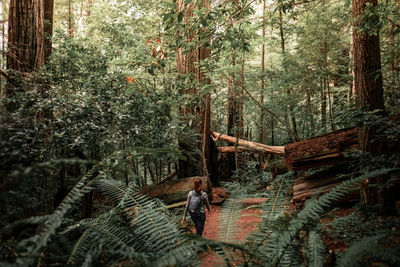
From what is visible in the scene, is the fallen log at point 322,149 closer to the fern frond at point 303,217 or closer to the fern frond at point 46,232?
the fern frond at point 303,217

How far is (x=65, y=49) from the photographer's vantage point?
5.94 meters

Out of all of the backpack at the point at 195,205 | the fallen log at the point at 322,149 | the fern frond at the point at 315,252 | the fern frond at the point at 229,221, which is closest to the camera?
the fern frond at the point at 315,252

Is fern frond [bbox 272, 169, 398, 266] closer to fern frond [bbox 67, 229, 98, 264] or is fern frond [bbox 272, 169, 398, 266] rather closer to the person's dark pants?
fern frond [bbox 67, 229, 98, 264]

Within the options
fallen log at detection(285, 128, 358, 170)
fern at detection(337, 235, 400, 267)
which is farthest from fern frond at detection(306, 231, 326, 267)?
fallen log at detection(285, 128, 358, 170)

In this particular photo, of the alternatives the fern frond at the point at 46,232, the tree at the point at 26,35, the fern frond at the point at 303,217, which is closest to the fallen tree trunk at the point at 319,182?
the fern frond at the point at 303,217

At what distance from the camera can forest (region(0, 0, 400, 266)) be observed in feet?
6.82

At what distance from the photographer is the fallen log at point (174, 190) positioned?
8.16m

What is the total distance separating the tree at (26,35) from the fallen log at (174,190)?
494cm

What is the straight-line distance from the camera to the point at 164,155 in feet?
22.5

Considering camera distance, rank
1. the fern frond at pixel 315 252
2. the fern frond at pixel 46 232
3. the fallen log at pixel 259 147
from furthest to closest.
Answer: the fallen log at pixel 259 147
the fern frond at pixel 315 252
the fern frond at pixel 46 232

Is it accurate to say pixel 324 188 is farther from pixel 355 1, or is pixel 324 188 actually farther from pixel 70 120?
pixel 70 120

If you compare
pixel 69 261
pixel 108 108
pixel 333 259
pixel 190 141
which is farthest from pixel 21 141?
pixel 190 141

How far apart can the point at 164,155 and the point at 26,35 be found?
→ 4199 mm

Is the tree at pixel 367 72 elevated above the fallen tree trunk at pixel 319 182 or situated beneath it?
elevated above
